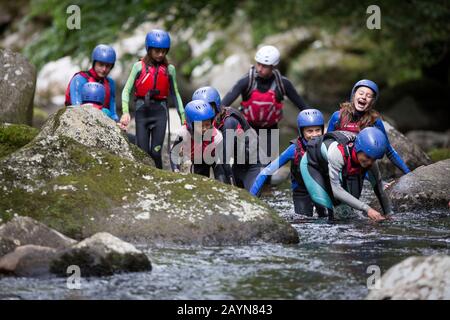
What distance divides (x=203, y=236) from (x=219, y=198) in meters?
0.47

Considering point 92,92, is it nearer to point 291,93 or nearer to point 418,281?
point 291,93

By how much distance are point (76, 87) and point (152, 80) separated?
105 centimetres

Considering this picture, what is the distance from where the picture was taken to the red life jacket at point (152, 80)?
1205 cm

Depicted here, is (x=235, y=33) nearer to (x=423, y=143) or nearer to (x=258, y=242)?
(x=423, y=143)

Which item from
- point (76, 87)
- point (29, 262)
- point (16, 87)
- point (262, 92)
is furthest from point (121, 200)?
point (16, 87)

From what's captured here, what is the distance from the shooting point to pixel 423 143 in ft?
59.6

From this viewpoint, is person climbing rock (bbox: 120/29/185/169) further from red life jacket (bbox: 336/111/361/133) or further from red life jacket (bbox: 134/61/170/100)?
red life jacket (bbox: 336/111/361/133)

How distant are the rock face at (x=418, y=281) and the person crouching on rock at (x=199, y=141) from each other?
433 centimetres

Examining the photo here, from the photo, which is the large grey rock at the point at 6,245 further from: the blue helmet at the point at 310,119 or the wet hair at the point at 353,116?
the wet hair at the point at 353,116

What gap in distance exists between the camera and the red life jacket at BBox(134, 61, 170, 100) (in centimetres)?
1205

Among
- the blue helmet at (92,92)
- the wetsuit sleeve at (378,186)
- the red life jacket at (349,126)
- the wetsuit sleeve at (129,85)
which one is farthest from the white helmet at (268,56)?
the wetsuit sleeve at (378,186)

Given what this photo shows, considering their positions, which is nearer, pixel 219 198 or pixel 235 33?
pixel 219 198

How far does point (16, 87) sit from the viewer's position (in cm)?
1320
